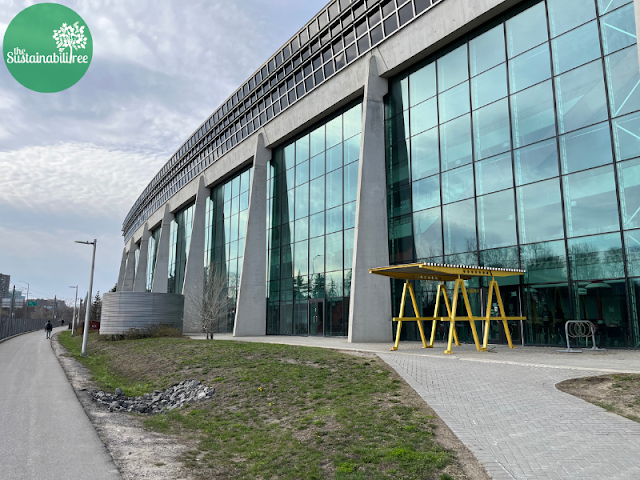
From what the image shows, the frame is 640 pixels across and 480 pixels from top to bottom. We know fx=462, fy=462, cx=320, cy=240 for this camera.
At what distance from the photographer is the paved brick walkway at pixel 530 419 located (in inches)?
239

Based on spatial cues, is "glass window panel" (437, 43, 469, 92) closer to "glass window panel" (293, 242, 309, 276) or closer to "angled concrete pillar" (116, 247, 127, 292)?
"glass window panel" (293, 242, 309, 276)

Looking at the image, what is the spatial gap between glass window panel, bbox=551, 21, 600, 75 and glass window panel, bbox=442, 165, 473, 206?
5.45 metres

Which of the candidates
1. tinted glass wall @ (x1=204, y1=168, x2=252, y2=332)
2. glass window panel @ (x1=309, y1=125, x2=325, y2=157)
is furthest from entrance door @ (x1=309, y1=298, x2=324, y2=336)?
tinted glass wall @ (x1=204, y1=168, x2=252, y2=332)

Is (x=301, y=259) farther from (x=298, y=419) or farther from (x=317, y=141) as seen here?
(x=298, y=419)

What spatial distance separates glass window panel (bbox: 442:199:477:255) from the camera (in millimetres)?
21167

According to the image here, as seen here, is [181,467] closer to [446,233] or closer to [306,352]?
[306,352]

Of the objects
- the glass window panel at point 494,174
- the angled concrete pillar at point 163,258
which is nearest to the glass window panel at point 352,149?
the glass window panel at point 494,174

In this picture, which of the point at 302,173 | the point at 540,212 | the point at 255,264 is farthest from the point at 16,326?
the point at 540,212

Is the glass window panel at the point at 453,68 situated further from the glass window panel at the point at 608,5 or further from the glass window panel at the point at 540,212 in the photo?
the glass window panel at the point at 540,212

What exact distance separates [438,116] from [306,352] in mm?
13796

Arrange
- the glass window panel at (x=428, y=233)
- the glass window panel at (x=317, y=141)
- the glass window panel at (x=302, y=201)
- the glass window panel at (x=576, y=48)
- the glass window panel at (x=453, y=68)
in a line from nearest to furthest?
the glass window panel at (x=576, y=48), the glass window panel at (x=453, y=68), the glass window panel at (x=428, y=233), the glass window panel at (x=317, y=141), the glass window panel at (x=302, y=201)

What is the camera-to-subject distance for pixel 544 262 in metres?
18.4

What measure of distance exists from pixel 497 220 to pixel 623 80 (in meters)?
6.82

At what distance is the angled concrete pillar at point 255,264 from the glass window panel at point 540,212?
20.6 meters
